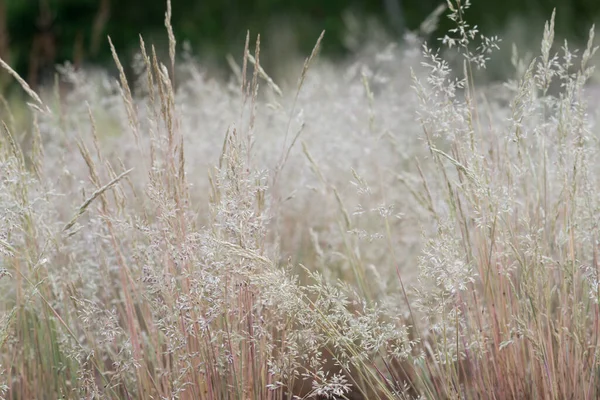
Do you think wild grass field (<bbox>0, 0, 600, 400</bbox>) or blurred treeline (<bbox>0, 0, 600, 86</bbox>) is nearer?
wild grass field (<bbox>0, 0, 600, 400</bbox>)

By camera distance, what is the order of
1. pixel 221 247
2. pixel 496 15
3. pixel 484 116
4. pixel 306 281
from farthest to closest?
1. pixel 496 15
2. pixel 484 116
3. pixel 306 281
4. pixel 221 247

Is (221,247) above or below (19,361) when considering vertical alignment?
above

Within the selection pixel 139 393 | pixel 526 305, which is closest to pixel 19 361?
pixel 139 393

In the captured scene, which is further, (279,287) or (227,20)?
(227,20)

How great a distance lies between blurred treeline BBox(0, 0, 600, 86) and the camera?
9.77 meters

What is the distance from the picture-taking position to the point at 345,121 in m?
3.50

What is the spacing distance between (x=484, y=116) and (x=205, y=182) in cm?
134

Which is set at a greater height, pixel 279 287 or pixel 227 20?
pixel 279 287

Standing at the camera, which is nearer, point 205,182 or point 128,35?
point 205,182

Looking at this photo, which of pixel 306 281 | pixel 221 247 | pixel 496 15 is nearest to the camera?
pixel 221 247

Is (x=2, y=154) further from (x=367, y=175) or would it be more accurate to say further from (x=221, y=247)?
(x=367, y=175)

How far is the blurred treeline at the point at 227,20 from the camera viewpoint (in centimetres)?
977

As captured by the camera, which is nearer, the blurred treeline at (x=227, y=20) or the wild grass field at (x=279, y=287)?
the wild grass field at (x=279, y=287)

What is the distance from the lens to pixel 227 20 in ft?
36.8
